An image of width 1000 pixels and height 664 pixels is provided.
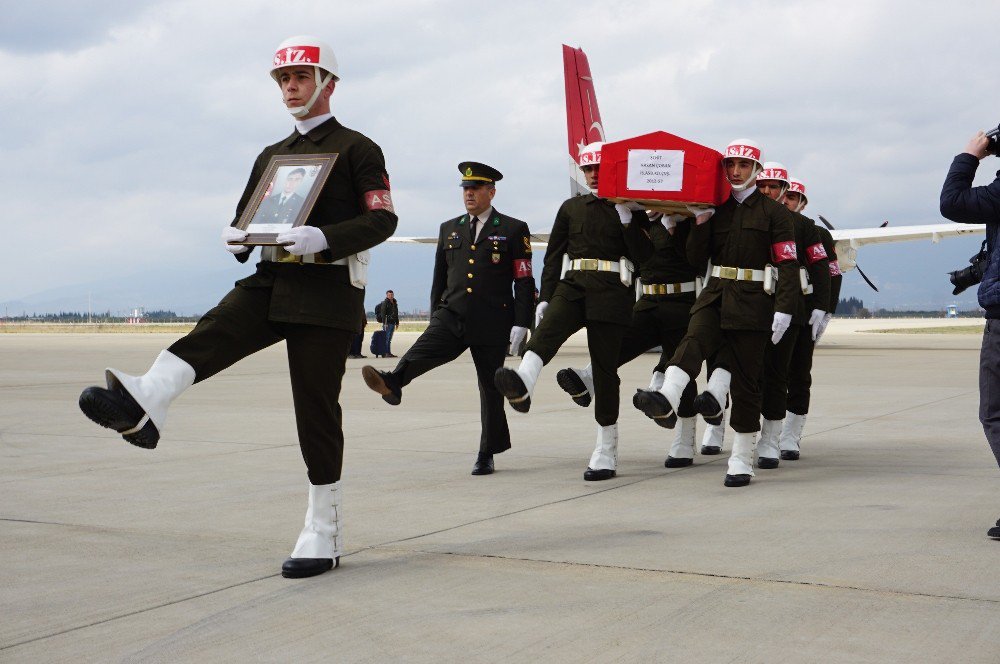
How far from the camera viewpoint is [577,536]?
5.00 meters

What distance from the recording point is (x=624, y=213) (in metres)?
6.98

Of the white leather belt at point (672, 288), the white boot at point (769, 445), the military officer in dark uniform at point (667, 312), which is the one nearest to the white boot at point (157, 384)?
the military officer in dark uniform at point (667, 312)

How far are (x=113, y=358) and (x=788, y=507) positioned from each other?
892 inches

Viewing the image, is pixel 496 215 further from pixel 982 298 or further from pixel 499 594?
pixel 499 594

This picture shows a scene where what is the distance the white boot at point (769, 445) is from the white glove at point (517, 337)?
1.83 metres

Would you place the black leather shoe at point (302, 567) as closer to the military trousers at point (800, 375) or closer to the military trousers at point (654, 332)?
the military trousers at point (654, 332)

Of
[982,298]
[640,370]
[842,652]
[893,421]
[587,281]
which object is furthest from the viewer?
[640,370]

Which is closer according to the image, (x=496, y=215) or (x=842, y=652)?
(x=842, y=652)

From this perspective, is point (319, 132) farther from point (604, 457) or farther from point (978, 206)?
point (604, 457)

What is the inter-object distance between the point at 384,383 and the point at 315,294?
2433mm

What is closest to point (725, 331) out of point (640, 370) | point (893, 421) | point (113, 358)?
point (893, 421)

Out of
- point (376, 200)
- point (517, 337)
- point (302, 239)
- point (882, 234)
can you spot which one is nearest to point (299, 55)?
point (376, 200)

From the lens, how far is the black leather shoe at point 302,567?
4.18m

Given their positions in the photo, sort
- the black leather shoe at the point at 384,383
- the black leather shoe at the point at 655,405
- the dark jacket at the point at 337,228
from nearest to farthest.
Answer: the dark jacket at the point at 337,228, the black leather shoe at the point at 655,405, the black leather shoe at the point at 384,383
